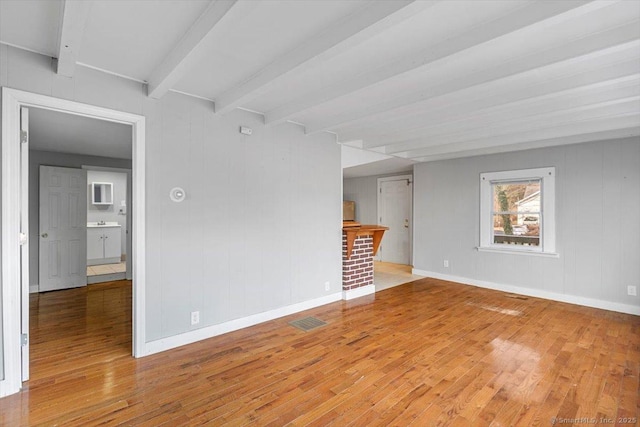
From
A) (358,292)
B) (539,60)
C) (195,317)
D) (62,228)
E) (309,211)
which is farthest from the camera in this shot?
(62,228)

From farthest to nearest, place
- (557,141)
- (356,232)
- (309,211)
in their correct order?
(356,232) < (557,141) < (309,211)

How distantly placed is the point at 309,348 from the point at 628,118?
4.33 meters

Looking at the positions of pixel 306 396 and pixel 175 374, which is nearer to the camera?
pixel 306 396

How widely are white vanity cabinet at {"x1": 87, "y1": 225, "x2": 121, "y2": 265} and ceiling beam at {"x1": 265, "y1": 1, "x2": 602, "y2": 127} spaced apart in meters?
6.53

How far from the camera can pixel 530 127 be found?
12.2ft

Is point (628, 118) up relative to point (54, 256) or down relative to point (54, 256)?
up

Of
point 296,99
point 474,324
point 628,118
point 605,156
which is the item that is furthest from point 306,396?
point 605,156

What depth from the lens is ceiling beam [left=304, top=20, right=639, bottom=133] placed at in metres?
1.80

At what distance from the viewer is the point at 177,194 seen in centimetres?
294

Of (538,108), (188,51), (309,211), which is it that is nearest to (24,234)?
(188,51)

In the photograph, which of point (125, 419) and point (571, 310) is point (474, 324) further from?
point (125, 419)

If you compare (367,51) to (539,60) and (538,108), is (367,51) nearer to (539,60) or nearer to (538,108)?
(539,60)

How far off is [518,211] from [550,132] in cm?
147

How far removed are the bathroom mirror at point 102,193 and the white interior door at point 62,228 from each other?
2380mm
